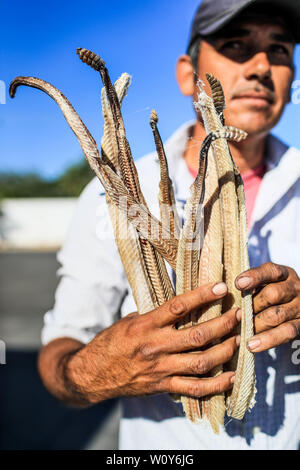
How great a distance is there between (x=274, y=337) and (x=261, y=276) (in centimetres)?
12

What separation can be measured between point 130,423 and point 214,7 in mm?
1272

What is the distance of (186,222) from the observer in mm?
729

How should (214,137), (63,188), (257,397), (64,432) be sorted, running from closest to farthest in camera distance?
(214,137)
(257,397)
(64,432)
(63,188)

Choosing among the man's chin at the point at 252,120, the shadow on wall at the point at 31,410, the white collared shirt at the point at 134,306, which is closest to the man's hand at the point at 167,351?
the white collared shirt at the point at 134,306

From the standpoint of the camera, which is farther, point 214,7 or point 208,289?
point 214,7

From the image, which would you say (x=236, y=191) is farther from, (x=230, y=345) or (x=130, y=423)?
(x=130, y=423)

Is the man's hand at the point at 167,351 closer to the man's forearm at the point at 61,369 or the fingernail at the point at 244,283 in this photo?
the fingernail at the point at 244,283

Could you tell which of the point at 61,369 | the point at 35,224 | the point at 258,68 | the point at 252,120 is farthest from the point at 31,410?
the point at 35,224

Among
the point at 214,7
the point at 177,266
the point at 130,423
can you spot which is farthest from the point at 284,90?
the point at 130,423

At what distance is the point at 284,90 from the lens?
119cm

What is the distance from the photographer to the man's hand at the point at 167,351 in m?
0.76

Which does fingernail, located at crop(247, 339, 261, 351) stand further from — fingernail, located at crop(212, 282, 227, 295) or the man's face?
the man's face

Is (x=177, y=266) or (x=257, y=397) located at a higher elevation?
(x=177, y=266)

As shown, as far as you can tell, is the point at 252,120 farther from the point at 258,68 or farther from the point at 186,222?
the point at 186,222
